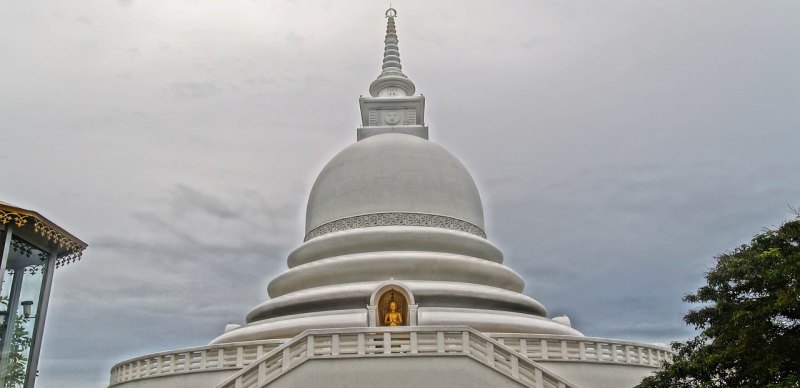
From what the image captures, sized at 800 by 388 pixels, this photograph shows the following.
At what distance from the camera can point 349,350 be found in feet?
41.5

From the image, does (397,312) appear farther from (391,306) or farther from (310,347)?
(310,347)

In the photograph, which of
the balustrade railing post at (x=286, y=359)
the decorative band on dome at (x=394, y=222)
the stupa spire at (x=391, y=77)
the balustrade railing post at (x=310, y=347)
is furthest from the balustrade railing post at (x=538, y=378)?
the stupa spire at (x=391, y=77)

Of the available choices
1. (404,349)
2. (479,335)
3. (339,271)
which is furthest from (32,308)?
(339,271)

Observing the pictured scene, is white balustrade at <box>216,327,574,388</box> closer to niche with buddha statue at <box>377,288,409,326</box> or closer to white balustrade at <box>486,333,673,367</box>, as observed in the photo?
white balustrade at <box>486,333,673,367</box>

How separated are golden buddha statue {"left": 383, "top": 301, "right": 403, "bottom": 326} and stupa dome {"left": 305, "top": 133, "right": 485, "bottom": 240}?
207 inches

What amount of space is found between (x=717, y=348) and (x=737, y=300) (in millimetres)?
874

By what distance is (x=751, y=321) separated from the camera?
34.6ft

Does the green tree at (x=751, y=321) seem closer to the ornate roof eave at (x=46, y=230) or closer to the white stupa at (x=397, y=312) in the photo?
the white stupa at (x=397, y=312)

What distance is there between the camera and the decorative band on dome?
21.5 meters

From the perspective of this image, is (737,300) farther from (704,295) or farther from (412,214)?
(412,214)

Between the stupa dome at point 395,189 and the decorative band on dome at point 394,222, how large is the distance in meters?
0.03

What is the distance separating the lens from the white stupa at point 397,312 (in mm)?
12516

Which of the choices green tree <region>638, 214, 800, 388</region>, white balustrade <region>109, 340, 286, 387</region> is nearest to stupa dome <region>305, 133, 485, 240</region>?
white balustrade <region>109, 340, 286, 387</region>

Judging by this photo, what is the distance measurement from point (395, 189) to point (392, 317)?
→ 6781 mm
